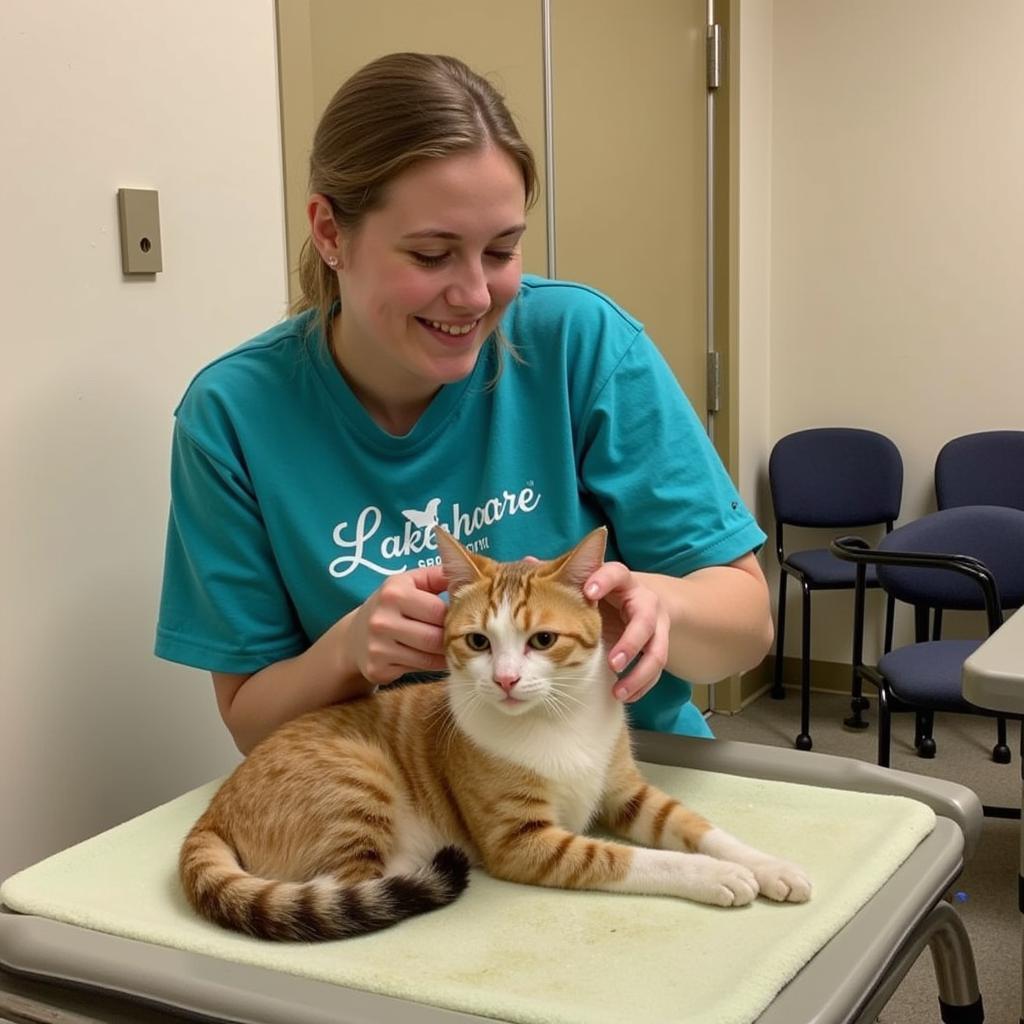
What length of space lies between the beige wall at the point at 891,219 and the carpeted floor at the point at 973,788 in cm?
41

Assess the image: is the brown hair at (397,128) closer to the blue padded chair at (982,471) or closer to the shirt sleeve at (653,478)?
the shirt sleeve at (653,478)

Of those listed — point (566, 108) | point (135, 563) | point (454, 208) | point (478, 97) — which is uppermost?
point (566, 108)

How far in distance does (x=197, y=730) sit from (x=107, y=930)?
29.4 inches

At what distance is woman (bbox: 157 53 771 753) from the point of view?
112cm

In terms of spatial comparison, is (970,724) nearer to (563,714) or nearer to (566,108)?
(566,108)

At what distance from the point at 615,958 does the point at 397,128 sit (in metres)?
0.76

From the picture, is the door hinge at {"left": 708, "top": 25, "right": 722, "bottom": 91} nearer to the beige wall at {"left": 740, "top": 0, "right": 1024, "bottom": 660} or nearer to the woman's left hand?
the beige wall at {"left": 740, "top": 0, "right": 1024, "bottom": 660}

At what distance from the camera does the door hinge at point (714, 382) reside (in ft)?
12.1

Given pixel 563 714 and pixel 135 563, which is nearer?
pixel 563 714

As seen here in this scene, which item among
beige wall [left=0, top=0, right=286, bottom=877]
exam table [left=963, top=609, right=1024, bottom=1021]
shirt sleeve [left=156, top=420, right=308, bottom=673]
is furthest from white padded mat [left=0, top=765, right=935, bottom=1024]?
exam table [left=963, top=609, right=1024, bottom=1021]

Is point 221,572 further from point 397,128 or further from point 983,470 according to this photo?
point 983,470

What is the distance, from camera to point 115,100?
1.37 metres

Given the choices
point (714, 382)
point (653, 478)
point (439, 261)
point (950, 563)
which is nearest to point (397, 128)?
point (439, 261)

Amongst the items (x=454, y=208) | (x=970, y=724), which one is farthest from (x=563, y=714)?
(x=970, y=724)
